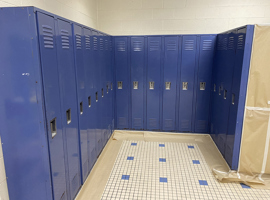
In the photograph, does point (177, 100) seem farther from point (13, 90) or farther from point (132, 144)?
point (13, 90)

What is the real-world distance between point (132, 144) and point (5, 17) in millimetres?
3060

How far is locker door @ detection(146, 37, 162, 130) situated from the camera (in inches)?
161

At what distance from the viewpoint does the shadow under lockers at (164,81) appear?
4.02 metres

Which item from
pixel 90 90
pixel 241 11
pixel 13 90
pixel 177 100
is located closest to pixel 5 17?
pixel 13 90

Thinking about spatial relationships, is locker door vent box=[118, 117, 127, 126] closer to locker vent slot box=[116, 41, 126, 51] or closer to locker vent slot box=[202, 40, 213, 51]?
locker vent slot box=[116, 41, 126, 51]

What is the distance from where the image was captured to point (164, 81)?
419 centimetres

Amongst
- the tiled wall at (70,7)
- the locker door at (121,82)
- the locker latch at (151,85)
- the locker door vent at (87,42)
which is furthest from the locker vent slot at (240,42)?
the tiled wall at (70,7)

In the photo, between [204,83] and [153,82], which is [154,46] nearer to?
[153,82]

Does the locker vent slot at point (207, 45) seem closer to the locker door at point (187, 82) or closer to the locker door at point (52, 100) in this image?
the locker door at point (187, 82)

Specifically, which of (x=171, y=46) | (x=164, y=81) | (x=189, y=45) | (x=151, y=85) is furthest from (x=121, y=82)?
(x=189, y=45)

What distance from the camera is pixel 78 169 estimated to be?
2.48m

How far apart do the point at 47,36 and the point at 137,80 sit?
8.88ft

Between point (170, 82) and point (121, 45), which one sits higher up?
point (121, 45)

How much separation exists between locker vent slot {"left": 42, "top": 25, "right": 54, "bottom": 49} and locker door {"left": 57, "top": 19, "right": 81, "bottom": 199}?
14cm
